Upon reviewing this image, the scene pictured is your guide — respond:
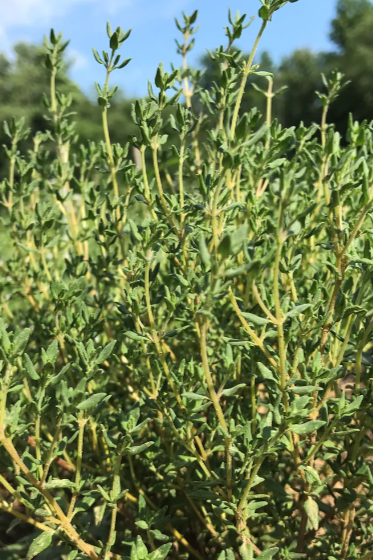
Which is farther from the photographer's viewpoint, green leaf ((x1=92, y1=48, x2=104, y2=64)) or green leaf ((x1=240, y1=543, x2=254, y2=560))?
green leaf ((x1=92, y1=48, x2=104, y2=64))

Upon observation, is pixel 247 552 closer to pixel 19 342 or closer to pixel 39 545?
pixel 39 545

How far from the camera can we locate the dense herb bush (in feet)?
3.23

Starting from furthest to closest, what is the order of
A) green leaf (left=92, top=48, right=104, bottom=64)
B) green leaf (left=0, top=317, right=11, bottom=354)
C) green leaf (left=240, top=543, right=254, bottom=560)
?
green leaf (left=92, top=48, right=104, bottom=64) → green leaf (left=240, top=543, right=254, bottom=560) → green leaf (left=0, top=317, right=11, bottom=354)

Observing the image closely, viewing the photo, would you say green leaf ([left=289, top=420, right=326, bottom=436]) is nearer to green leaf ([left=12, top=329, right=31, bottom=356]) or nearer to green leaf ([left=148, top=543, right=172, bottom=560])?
green leaf ([left=148, top=543, right=172, bottom=560])

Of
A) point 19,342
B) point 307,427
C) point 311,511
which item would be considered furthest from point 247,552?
point 19,342

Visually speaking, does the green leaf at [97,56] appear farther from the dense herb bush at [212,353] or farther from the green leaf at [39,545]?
the green leaf at [39,545]

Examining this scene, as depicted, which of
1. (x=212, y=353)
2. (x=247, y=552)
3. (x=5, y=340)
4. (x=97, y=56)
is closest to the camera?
(x=5, y=340)

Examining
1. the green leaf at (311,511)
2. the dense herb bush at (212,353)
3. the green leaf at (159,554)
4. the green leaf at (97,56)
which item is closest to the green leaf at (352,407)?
the dense herb bush at (212,353)

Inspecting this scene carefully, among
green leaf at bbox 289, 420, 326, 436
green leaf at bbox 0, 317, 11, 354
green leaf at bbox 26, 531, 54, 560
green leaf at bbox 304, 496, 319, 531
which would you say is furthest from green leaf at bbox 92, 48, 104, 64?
green leaf at bbox 304, 496, 319, 531

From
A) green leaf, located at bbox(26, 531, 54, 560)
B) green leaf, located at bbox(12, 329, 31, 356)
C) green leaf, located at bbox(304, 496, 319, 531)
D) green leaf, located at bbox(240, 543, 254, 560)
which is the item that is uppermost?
green leaf, located at bbox(12, 329, 31, 356)

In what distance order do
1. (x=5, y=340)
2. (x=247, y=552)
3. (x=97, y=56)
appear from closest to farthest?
(x=5, y=340)
(x=247, y=552)
(x=97, y=56)

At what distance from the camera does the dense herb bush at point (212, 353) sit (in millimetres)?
985

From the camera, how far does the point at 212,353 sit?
5.09 ft

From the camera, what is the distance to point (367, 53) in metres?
26.1
